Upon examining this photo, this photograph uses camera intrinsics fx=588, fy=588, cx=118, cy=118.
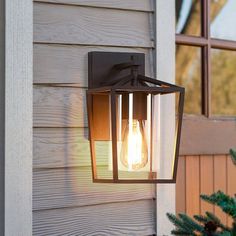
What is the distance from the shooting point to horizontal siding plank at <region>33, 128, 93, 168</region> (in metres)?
1.66

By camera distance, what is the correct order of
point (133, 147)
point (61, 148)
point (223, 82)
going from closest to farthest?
point (133, 147), point (61, 148), point (223, 82)

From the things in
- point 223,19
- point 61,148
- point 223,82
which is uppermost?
point 223,19

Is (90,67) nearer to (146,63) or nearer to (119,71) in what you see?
(119,71)

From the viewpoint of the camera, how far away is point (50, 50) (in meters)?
1.69

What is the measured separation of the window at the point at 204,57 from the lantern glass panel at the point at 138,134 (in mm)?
451

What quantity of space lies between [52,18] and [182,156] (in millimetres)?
640

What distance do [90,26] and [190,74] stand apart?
500mm

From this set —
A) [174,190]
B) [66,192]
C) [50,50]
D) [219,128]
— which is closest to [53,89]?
[50,50]

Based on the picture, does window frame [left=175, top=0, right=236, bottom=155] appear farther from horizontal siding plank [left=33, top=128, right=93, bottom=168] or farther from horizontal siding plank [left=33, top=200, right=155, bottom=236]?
horizontal siding plank [left=33, top=128, right=93, bottom=168]

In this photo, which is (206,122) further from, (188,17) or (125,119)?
(125,119)

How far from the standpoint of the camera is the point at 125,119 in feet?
5.24

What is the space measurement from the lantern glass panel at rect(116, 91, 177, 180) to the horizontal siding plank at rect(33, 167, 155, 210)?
12 centimetres

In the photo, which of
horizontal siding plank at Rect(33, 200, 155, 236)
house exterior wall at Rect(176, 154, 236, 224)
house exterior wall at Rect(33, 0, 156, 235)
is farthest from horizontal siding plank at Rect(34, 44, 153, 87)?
house exterior wall at Rect(176, 154, 236, 224)

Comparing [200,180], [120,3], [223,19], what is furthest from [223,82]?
[120,3]
